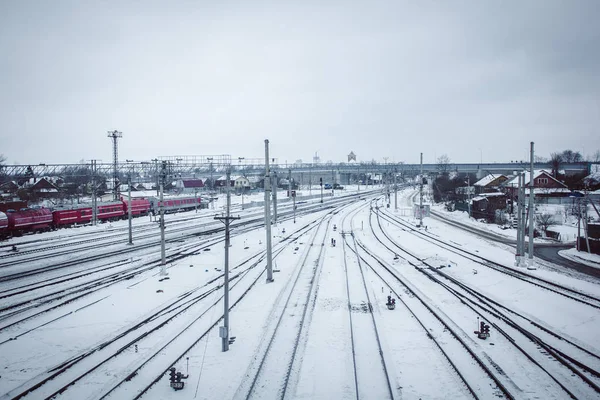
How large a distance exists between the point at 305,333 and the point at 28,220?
3700 cm

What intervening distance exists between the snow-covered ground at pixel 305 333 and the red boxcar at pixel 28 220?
613 inches

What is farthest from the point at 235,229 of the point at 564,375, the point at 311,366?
the point at 564,375

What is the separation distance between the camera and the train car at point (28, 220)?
3403 cm

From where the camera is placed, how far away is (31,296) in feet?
55.6

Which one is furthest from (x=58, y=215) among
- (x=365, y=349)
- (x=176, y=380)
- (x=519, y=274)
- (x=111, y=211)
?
(x=519, y=274)

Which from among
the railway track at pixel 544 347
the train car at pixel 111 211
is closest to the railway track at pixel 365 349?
the railway track at pixel 544 347

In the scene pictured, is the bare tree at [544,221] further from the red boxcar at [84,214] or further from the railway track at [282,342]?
the red boxcar at [84,214]

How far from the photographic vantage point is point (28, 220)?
3550 centimetres

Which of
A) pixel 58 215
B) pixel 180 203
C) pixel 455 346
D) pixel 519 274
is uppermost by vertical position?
pixel 180 203

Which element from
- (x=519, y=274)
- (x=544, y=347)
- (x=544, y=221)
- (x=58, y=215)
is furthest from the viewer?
(x=58, y=215)

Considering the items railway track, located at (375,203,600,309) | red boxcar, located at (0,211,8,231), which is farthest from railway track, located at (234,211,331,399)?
red boxcar, located at (0,211,8,231)

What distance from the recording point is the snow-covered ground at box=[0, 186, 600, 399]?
9.44 metres

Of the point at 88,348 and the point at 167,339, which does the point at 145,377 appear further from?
the point at 88,348

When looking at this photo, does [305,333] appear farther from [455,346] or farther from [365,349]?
[455,346]
